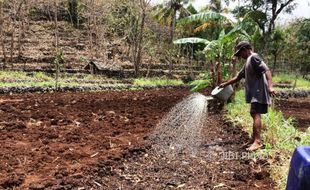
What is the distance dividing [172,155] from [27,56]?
18.4 m

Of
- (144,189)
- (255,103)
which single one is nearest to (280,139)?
(255,103)

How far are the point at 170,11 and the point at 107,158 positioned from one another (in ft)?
75.5

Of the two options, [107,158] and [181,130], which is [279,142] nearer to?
[181,130]

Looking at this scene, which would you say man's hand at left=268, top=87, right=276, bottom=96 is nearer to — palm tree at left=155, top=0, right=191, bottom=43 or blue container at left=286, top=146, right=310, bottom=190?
blue container at left=286, top=146, right=310, bottom=190

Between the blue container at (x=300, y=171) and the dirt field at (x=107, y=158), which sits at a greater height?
the blue container at (x=300, y=171)

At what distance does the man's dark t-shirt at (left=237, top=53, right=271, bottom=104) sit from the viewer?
537 cm

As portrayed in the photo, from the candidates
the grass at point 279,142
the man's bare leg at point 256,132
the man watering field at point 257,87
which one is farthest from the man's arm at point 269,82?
the grass at point 279,142

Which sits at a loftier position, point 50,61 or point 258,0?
point 258,0

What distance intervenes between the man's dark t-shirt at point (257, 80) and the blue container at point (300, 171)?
370cm

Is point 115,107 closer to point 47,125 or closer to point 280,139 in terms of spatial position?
point 47,125

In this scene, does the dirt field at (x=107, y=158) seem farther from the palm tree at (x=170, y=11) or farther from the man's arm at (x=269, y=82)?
the palm tree at (x=170, y=11)

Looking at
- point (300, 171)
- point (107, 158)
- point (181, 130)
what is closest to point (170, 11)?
point (181, 130)

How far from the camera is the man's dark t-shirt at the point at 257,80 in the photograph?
537 centimetres

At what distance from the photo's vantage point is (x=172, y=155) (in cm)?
537
